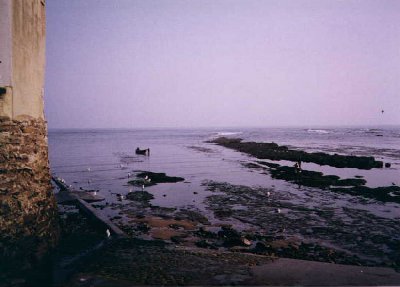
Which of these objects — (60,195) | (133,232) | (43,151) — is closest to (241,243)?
(133,232)

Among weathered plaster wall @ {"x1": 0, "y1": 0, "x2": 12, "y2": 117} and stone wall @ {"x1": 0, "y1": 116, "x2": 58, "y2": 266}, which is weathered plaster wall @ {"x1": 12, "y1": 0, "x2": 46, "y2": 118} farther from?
stone wall @ {"x1": 0, "y1": 116, "x2": 58, "y2": 266}

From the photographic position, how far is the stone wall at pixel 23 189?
7.12 m

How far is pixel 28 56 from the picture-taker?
7.55m

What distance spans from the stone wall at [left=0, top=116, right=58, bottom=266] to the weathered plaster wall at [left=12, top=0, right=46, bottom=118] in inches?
15.9

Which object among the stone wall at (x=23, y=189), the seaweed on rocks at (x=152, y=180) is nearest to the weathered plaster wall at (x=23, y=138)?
the stone wall at (x=23, y=189)

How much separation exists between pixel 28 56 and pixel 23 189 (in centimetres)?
331

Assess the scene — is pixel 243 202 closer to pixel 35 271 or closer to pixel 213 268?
pixel 213 268

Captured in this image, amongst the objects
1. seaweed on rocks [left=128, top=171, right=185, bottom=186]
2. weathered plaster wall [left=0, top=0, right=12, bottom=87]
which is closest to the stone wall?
weathered plaster wall [left=0, top=0, right=12, bottom=87]

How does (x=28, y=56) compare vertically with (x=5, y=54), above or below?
above

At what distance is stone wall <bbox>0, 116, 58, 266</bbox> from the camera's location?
7121mm

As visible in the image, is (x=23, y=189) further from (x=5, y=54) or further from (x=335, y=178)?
(x=335, y=178)

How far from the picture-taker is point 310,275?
786cm

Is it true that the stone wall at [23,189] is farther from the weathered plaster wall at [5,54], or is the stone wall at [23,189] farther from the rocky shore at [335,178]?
the rocky shore at [335,178]

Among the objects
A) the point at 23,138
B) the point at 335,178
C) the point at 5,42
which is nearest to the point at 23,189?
the point at 23,138
